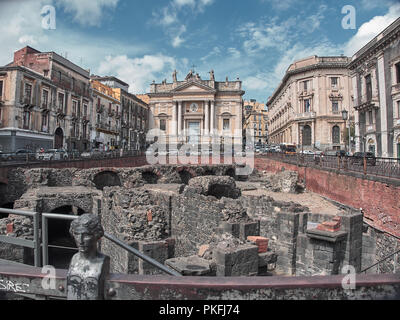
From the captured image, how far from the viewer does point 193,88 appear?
177 ft

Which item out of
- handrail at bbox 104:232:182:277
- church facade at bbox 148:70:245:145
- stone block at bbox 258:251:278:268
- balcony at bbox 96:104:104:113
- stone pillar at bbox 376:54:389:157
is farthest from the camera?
church facade at bbox 148:70:245:145

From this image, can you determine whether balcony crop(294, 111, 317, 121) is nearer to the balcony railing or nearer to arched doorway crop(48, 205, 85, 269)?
the balcony railing

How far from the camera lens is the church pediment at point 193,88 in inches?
2096

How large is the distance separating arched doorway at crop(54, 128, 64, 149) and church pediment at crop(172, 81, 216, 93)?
76.3 feet

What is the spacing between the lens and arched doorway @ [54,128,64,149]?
35400 mm

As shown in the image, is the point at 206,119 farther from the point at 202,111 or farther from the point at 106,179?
the point at 106,179

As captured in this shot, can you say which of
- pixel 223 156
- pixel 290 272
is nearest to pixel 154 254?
pixel 290 272

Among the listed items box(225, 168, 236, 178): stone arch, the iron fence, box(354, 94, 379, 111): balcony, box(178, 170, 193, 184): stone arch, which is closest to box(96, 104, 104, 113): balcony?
box(178, 170, 193, 184): stone arch

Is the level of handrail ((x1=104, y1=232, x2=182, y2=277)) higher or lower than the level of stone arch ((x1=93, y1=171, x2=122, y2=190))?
lower

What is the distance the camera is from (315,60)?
4500cm

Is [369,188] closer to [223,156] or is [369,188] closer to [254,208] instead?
[254,208]

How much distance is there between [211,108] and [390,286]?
173 ft

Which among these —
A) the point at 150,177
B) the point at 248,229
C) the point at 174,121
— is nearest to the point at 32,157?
the point at 150,177

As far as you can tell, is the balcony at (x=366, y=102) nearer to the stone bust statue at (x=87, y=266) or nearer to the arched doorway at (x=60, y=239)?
the arched doorway at (x=60, y=239)
